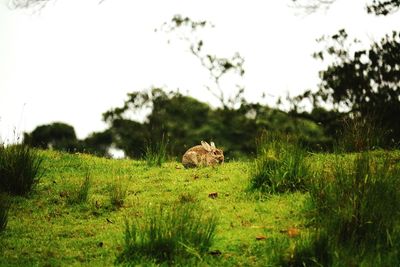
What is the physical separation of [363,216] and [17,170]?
17.1 ft

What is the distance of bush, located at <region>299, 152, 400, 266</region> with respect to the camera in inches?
156

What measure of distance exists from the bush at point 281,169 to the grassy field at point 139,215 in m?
0.19

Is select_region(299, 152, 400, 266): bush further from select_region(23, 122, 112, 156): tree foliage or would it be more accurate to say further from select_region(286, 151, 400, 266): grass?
select_region(23, 122, 112, 156): tree foliage

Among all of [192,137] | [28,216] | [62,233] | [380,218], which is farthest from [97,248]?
[192,137]

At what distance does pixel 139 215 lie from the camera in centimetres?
596

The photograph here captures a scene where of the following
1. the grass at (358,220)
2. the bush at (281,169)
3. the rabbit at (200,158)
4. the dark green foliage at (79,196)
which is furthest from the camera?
the rabbit at (200,158)

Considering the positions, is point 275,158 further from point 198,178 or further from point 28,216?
point 28,216

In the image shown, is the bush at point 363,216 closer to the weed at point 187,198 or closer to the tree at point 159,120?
the weed at point 187,198

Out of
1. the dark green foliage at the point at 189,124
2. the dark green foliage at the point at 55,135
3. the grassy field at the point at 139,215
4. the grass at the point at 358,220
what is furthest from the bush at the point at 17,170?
the dark green foliage at the point at 55,135

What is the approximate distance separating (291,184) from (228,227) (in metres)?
1.68

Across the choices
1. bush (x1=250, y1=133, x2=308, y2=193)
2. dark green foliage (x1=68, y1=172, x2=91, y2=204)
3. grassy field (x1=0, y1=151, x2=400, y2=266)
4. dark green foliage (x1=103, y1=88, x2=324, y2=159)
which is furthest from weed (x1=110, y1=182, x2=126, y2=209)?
dark green foliage (x1=103, y1=88, x2=324, y2=159)

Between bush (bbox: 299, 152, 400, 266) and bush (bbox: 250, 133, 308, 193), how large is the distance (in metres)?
1.55

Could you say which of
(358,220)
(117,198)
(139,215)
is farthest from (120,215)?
(358,220)

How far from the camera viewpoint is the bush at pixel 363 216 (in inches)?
156
